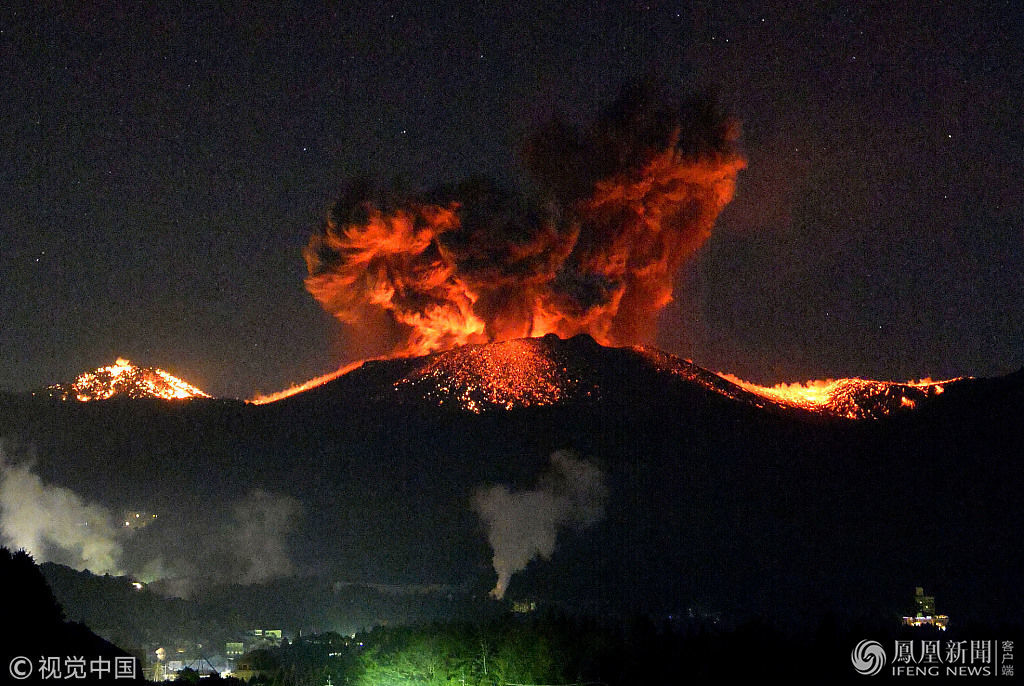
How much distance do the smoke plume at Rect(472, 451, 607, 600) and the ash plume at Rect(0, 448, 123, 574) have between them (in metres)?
28.4

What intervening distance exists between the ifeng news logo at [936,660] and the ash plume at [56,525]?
59.3 meters

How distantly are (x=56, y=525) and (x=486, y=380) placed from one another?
35388 mm

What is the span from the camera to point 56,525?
94.1 meters

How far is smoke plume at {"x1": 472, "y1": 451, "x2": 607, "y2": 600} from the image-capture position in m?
91.6

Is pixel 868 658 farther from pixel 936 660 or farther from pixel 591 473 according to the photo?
pixel 591 473

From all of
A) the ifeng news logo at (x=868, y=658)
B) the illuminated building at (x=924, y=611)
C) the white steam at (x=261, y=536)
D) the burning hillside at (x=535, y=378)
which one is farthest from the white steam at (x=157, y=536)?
the ifeng news logo at (x=868, y=658)

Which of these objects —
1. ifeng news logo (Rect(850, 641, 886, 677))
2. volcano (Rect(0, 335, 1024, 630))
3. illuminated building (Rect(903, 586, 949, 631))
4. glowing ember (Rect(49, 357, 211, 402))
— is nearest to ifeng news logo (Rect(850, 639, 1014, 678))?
ifeng news logo (Rect(850, 641, 886, 677))

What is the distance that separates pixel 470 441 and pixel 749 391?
25775 mm

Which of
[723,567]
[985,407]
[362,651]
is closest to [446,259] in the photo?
[723,567]

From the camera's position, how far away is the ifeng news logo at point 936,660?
3456 centimetres

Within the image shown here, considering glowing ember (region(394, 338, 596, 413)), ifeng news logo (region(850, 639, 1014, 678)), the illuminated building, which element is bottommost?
the illuminated building

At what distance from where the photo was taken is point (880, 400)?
12200 centimetres

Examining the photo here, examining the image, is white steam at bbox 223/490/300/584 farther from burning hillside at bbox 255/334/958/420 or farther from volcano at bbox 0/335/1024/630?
burning hillside at bbox 255/334/958/420

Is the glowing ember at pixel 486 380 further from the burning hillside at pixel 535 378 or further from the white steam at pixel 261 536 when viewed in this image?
the white steam at pixel 261 536
